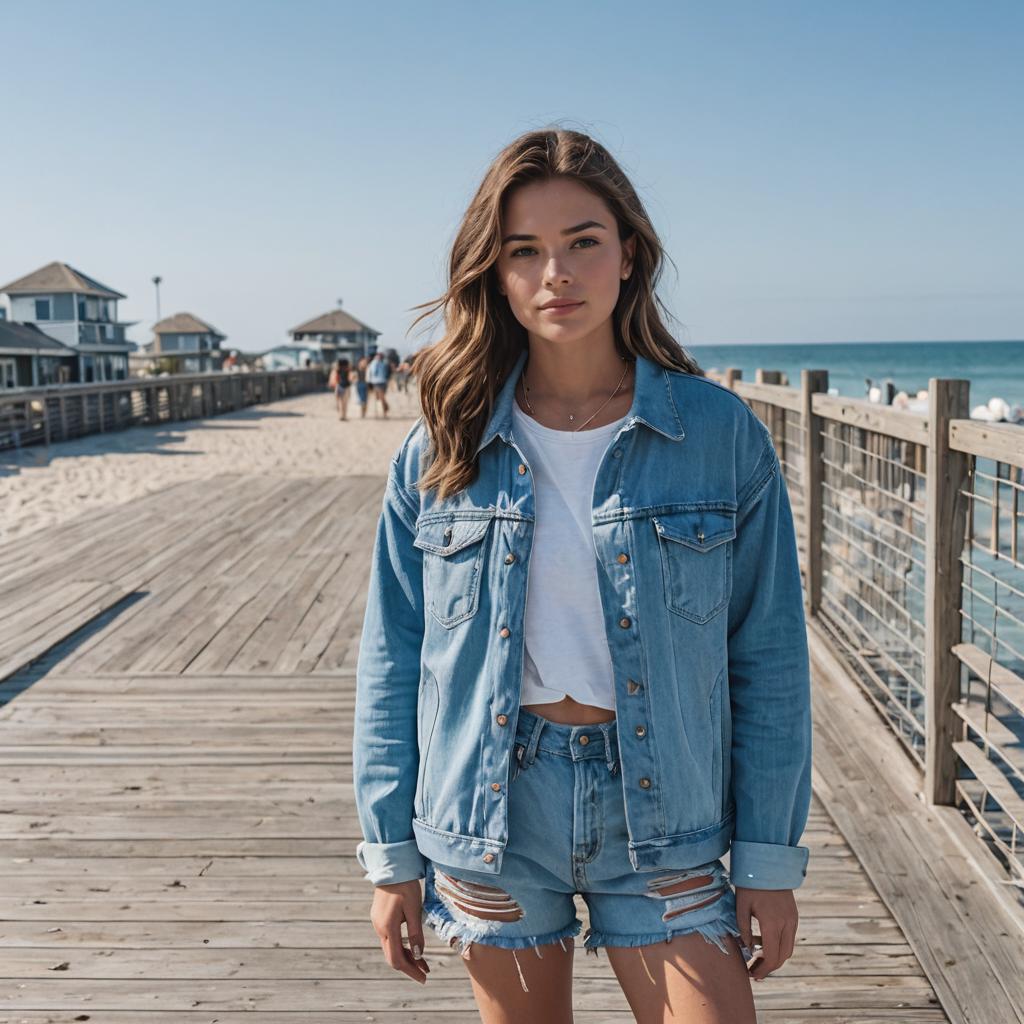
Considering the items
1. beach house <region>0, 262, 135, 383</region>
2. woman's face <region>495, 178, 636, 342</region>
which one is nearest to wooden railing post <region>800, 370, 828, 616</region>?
woman's face <region>495, 178, 636, 342</region>

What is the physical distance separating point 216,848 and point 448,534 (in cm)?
215

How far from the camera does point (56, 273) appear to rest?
6016 cm

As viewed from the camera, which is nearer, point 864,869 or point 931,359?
point 864,869

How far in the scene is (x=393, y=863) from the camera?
1642 millimetres

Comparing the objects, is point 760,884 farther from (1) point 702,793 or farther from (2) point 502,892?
(2) point 502,892

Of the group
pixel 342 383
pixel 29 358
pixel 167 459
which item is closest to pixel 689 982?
pixel 167 459

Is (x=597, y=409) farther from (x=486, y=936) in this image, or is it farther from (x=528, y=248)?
(x=486, y=936)

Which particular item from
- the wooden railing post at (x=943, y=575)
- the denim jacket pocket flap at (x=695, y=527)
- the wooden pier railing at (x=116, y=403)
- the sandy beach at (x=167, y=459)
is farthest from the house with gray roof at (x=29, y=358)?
the denim jacket pocket flap at (x=695, y=527)

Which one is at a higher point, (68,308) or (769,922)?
(68,308)

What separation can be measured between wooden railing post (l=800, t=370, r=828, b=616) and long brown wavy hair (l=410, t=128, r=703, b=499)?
4.50 metres

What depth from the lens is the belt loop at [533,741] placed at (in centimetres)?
153

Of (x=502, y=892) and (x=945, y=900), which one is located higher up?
(x=502, y=892)

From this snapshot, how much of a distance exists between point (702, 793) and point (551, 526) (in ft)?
1.33

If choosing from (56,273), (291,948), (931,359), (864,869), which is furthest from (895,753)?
(931,359)
